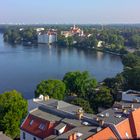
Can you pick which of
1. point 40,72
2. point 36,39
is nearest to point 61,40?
point 36,39

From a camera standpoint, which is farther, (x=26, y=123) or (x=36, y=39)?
(x=36, y=39)

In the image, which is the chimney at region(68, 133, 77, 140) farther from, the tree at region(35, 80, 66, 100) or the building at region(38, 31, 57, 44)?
the building at region(38, 31, 57, 44)

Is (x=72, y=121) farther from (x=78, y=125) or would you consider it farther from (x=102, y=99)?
(x=102, y=99)

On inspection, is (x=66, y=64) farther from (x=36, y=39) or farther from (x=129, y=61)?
(x=36, y=39)

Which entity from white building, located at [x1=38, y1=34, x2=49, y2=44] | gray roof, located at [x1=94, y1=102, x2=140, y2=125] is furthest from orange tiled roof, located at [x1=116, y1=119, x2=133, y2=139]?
white building, located at [x1=38, y1=34, x2=49, y2=44]

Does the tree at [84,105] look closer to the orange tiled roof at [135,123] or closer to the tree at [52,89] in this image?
the tree at [52,89]

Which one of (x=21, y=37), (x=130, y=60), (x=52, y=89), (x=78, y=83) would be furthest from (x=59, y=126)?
(x=21, y=37)

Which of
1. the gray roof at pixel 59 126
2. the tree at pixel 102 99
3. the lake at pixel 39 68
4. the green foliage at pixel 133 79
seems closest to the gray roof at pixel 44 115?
the gray roof at pixel 59 126
